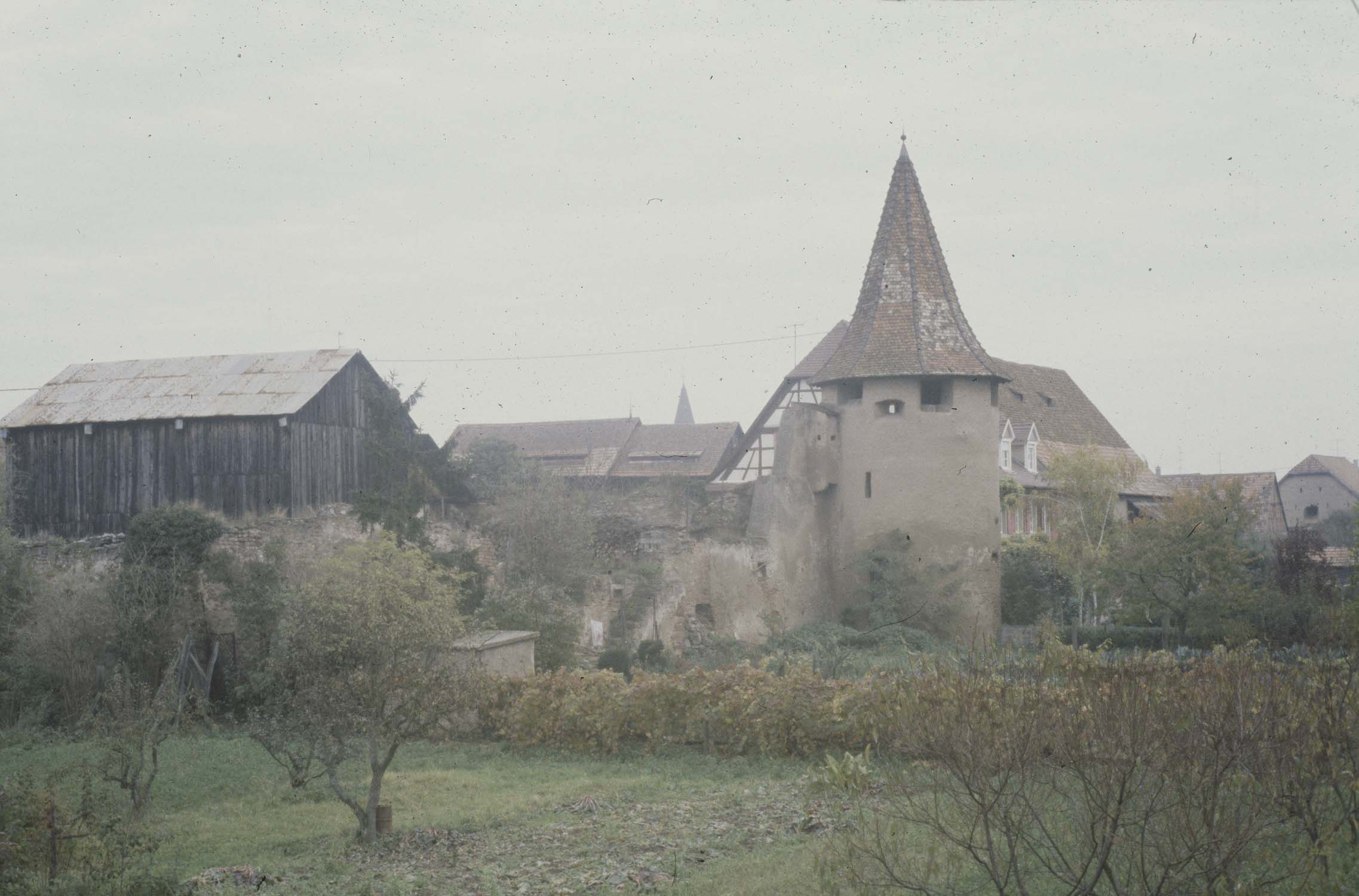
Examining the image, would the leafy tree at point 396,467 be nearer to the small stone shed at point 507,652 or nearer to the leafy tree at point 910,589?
the small stone shed at point 507,652

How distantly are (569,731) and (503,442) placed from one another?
27478 mm

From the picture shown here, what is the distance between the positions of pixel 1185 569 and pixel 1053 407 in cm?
1721

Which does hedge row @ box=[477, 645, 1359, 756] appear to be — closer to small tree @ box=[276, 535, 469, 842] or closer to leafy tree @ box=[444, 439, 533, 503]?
small tree @ box=[276, 535, 469, 842]

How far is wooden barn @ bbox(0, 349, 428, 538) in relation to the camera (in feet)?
90.9

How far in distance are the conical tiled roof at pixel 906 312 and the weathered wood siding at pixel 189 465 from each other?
1162cm

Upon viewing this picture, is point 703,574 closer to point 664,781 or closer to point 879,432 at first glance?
point 879,432

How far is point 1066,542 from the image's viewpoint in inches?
1303

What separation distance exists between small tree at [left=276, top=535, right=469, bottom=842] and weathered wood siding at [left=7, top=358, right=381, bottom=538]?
529 inches

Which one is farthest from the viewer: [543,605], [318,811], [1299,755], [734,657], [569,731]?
[734,657]

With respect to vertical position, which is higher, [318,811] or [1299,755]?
[1299,755]

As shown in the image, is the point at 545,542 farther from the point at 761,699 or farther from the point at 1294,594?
the point at 1294,594

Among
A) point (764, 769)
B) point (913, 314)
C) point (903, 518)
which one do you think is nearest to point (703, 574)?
point (903, 518)

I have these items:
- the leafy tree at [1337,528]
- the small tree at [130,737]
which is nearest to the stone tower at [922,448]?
the small tree at [130,737]

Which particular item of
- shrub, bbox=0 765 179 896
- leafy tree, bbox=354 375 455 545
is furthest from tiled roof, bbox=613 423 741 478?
shrub, bbox=0 765 179 896
